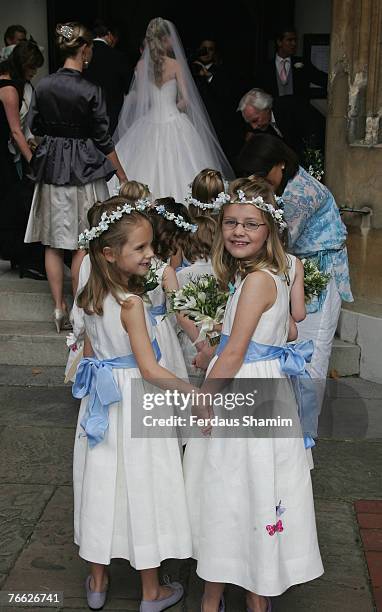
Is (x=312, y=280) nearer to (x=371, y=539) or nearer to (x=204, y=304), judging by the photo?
(x=204, y=304)

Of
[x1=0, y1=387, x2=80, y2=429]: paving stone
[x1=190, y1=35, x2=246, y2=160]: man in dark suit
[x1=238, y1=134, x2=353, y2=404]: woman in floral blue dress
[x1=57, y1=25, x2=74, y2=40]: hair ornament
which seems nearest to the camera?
[x1=238, y1=134, x2=353, y2=404]: woman in floral blue dress

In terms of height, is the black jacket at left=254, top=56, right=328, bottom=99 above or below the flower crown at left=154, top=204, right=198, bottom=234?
above

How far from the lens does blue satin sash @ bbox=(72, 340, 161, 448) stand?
3566mm

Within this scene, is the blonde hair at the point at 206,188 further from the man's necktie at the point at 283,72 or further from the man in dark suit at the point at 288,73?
the man's necktie at the point at 283,72

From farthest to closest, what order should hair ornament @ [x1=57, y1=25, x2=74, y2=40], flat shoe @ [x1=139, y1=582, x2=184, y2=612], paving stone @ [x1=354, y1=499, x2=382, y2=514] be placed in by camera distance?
1. hair ornament @ [x1=57, y1=25, x2=74, y2=40]
2. paving stone @ [x1=354, y1=499, x2=382, y2=514]
3. flat shoe @ [x1=139, y1=582, x2=184, y2=612]

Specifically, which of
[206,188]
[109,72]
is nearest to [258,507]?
[206,188]

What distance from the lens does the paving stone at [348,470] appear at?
4816mm

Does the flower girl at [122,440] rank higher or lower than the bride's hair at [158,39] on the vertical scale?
lower

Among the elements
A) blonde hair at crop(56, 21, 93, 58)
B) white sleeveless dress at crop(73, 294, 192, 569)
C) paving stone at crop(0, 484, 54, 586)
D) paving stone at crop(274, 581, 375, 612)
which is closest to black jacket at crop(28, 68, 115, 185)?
blonde hair at crop(56, 21, 93, 58)

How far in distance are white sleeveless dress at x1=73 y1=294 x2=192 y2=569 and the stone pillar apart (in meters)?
3.16

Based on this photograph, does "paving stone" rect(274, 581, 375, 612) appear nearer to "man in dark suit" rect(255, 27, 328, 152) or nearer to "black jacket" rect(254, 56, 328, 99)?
"man in dark suit" rect(255, 27, 328, 152)

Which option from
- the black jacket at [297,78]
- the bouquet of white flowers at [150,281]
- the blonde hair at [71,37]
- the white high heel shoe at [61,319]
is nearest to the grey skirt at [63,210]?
the white high heel shoe at [61,319]

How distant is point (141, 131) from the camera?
24.5 ft

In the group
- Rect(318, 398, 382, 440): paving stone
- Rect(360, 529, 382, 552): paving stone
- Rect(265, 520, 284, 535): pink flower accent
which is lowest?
Rect(318, 398, 382, 440): paving stone
